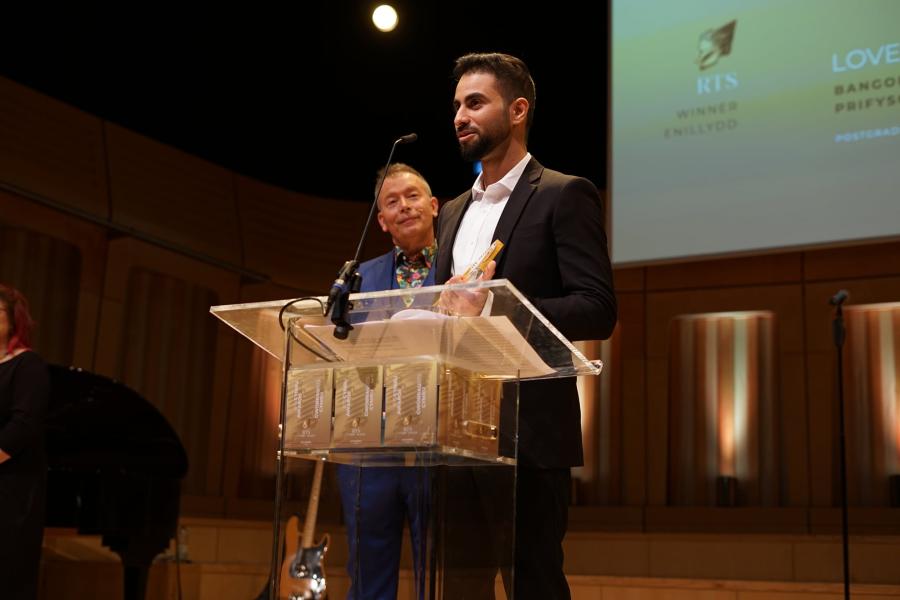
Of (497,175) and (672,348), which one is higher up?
(672,348)

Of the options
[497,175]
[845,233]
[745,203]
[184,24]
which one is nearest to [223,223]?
[184,24]

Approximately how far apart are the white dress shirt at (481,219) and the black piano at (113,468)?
10.0 feet

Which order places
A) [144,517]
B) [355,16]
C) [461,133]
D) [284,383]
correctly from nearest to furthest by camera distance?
[284,383] → [461,133] → [144,517] → [355,16]

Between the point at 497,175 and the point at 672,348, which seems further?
the point at 672,348

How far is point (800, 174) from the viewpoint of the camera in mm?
5246

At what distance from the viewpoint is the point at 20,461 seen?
344 centimetres

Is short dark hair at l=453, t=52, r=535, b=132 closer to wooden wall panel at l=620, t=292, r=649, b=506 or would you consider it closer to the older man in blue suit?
the older man in blue suit

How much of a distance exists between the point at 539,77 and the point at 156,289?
3.12m

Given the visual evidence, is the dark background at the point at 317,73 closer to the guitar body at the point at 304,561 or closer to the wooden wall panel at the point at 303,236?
the wooden wall panel at the point at 303,236

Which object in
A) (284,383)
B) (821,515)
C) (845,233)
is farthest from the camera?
(821,515)

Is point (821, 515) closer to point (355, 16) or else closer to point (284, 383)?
point (355, 16)

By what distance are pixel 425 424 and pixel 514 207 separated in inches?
22.2

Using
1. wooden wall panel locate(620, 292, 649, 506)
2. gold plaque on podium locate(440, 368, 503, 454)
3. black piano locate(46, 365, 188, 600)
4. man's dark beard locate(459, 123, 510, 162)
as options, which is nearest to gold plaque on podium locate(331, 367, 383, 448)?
gold plaque on podium locate(440, 368, 503, 454)

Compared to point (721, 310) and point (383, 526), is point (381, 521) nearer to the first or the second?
point (383, 526)
